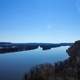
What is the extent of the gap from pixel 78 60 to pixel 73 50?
401cm

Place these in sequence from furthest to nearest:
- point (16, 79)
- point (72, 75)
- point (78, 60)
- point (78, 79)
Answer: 1. point (78, 60)
2. point (16, 79)
3. point (72, 75)
4. point (78, 79)

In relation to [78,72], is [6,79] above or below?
below

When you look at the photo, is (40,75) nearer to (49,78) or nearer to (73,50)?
(49,78)

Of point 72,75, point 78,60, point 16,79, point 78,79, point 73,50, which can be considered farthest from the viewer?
point 73,50

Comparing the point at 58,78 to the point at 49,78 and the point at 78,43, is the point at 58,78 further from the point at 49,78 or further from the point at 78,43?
the point at 78,43

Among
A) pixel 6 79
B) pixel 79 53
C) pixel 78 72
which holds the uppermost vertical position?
pixel 79 53

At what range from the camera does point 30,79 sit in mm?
24203

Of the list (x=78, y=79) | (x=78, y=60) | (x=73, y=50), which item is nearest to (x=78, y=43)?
(x=73, y=50)

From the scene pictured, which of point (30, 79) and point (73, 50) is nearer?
point (30, 79)

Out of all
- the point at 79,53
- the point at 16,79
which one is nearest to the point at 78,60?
the point at 79,53

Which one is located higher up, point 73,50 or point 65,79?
point 73,50

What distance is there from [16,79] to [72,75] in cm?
864

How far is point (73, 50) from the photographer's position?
3394cm

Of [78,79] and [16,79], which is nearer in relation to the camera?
[78,79]
